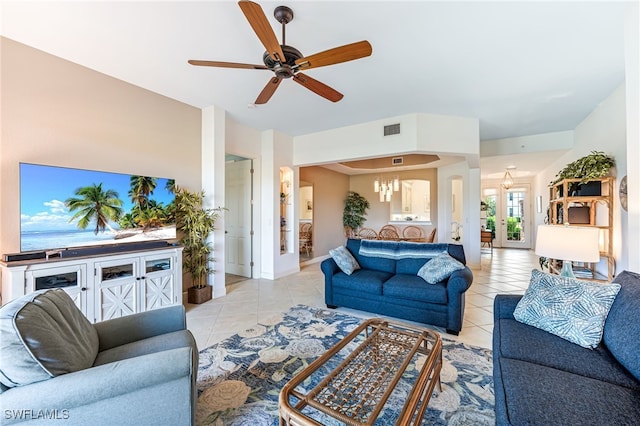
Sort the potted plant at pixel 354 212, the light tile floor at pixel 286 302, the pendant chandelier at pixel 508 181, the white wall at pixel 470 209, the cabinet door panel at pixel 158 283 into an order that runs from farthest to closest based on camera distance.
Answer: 1. the potted plant at pixel 354 212
2. the pendant chandelier at pixel 508 181
3. the white wall at pixel 470 209
4. the cabinet door panel at pixel 158 283
5. the light tile floor at pixel 286 302

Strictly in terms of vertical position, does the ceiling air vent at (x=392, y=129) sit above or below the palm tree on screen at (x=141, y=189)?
above

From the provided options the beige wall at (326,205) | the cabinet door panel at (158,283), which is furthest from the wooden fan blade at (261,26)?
the beige wall at (326,205)

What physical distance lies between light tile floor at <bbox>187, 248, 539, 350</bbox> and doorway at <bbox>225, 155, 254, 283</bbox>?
2.12 feet

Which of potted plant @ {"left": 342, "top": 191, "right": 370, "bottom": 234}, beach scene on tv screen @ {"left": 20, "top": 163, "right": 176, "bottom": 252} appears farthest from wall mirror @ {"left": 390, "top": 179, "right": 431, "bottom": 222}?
beach scene on tv screen @ {"left": 20, "top": 163, "right": 176, "bottom": 252}

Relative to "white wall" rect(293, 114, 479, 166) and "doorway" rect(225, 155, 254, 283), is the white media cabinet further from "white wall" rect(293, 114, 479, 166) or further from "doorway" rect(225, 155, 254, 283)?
"white wall" rect(293, 114, 479, 166)

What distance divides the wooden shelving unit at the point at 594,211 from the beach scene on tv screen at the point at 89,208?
608 cm

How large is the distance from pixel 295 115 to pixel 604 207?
5.08 metres

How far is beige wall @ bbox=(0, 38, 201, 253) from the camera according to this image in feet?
8.13

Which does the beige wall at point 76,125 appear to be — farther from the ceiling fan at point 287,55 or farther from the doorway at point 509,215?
the doorway at point 509,215

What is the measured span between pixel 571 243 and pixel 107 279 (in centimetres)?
443

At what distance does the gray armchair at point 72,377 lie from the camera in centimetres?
103

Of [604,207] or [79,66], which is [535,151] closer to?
[604,207]

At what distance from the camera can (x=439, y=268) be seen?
301 centimetres

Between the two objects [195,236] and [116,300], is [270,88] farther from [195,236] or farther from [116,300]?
[116,300]
